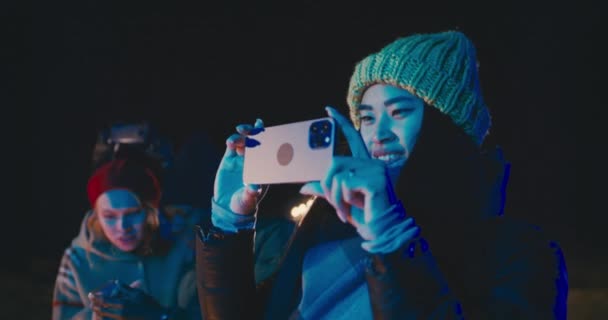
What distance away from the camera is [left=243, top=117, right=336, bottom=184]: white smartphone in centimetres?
98

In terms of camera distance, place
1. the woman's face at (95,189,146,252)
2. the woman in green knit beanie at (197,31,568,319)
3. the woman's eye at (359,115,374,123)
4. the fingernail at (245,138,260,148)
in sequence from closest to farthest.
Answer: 1. the woman in green knit beanie at (197,31,568,319)
2. the fingernail at (245,138,260,148)
3. the woman's eye at (359,115,374,123)
4. the woman's face at (95,189,146,252)

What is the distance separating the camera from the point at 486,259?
1.11m

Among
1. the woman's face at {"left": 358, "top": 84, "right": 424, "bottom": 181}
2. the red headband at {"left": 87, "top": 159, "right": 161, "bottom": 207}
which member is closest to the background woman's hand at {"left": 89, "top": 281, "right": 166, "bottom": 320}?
the woman's face at {"left": 358, "top": 84, "right": 424, "bottom": 181}

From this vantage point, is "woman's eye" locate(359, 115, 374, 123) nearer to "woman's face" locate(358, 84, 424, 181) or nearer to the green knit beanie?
"woman's face" locate(358, 84, 424, 181)

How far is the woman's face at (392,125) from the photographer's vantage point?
1228mm

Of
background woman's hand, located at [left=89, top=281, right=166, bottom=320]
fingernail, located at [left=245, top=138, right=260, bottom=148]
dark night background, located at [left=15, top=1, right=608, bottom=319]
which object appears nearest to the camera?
fingernail, located at [left=245, top=138, right=260, bottom=148]

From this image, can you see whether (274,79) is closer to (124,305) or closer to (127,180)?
(127,180)

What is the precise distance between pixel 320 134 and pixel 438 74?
1.58 feet

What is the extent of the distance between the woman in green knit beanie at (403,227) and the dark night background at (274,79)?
1.24m

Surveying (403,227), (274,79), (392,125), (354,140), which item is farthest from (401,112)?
(274,79)

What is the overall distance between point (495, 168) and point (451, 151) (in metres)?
0.15

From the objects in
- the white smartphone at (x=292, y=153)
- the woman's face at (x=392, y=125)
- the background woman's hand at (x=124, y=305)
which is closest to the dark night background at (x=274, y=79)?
the woman's face at (x=392, y=125)

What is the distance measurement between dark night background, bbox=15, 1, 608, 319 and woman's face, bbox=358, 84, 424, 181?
134cm

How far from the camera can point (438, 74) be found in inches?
50.5
